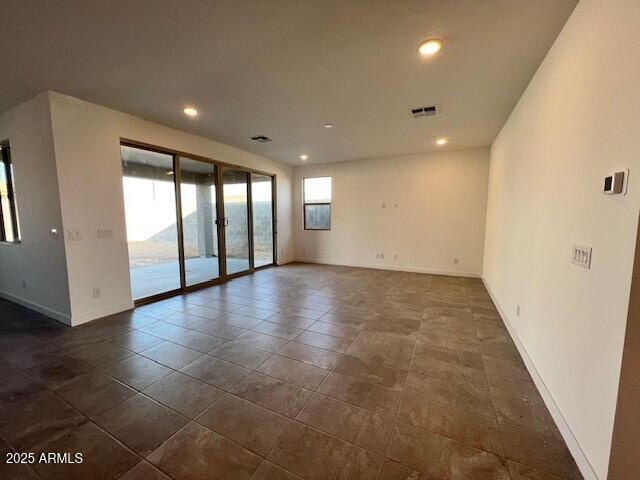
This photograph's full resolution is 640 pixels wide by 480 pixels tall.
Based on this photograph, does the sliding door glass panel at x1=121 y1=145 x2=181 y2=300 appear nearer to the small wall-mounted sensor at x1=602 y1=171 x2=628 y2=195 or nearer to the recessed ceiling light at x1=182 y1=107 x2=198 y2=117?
the recessed ceiling light at x1=182 y1=107 x2=198 y2=117

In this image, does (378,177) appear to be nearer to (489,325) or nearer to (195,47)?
(489,325)

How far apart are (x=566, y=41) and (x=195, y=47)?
2.64 m

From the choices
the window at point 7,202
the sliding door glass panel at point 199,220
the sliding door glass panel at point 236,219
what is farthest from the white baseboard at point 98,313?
the sliding door glass panel at point 236,219

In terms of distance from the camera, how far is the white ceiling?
167 cm

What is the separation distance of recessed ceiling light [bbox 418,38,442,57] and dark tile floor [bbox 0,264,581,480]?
2563mm

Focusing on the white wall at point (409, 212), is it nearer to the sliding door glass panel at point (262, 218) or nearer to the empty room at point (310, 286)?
the empty room at point (310, 286)

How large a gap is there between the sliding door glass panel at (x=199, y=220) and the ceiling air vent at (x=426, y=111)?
346cm

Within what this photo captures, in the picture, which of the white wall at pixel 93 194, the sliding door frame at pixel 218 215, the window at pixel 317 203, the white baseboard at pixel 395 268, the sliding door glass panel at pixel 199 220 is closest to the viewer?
the white wall at pixel 93 194

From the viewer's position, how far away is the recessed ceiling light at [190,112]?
3217mm

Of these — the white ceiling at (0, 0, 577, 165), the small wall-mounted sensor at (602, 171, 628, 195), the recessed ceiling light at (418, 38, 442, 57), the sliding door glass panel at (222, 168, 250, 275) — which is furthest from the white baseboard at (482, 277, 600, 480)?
the sliding door glass panel at (222, 168, 250, 275)

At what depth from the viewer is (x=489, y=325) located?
9.77 feet

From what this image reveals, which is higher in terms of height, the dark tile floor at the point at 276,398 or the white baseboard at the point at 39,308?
the white baseboard at the point at 39,308

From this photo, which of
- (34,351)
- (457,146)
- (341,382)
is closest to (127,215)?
(34,351)

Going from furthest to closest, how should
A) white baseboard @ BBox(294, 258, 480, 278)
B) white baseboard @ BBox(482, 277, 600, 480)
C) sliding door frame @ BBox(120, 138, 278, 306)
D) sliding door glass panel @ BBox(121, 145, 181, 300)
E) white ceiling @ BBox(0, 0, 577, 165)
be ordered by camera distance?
white baseboard @ BBox(294, 258, 480, 278), sliding door frame @ BBox(120, 138, 278, 306), sliding door glass panel @ BBox(121, 145, 181, 300), white ceiling @ BBox(0, 0, 577, 165), white baseboard @ BBox(482, 277, 600, 480)
